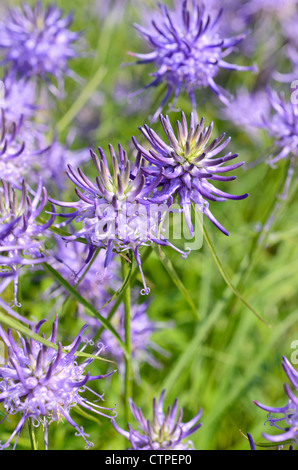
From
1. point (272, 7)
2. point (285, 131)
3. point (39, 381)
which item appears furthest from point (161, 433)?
point (272, 7)

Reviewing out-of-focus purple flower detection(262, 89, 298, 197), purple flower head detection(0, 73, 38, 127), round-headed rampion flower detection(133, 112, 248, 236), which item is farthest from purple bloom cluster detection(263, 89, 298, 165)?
purple flower head detection(0, 73, 38, 127)

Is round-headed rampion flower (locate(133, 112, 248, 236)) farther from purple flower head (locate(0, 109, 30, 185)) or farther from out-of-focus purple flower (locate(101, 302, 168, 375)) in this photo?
out-of-focus purple flower (locate(101, 302, 168, 375))

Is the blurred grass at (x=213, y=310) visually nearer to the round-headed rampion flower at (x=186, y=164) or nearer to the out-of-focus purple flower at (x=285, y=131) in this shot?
the out-of-focus purple flower at (x=285, y=131)

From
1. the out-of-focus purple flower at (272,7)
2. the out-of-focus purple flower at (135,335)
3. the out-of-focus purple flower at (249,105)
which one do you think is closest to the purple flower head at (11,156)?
the out-of-focus purple flower at (135,335)

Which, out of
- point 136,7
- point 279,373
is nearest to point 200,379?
point 279,373

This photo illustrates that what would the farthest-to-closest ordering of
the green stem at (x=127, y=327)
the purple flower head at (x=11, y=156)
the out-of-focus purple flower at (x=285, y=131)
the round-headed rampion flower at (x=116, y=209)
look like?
the out-of-focus purple flower at (x=285, y=131) → the purple flower head at (x=11, y=156) → the green stem at (x=127, y=327) → the round-headed rampion flower at (x=116, y=209)

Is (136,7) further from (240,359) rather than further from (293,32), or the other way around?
(240,359)

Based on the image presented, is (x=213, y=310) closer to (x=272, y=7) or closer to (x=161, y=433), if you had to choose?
(x=161, y=433)
